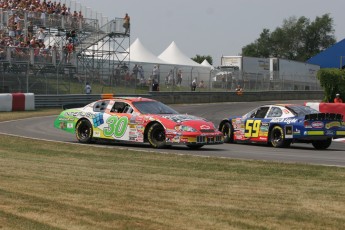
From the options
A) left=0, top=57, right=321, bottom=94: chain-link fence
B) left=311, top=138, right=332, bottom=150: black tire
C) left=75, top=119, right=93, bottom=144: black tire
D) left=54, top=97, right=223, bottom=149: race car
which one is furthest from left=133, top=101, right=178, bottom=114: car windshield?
left=0, top=57, right=321, bottom=94: chain-link fence

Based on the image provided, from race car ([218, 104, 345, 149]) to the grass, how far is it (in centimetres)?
450

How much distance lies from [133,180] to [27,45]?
105 ft

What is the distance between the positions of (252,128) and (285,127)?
1.23 meters

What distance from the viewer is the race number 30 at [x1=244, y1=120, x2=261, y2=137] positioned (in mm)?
20484

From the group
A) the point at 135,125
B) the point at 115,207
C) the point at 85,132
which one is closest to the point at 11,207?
the point at 115,207

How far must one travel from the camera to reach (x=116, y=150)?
1756 centimetres

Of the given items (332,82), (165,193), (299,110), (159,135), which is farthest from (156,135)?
(332,82)

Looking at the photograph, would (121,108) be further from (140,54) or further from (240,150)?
(140,54)

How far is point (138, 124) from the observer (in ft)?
61.6

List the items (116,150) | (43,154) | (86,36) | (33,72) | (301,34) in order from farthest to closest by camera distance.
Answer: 1. (301,34)
2. (86,36)
3. (33,72)
4. (116,150)
5. (43,154)

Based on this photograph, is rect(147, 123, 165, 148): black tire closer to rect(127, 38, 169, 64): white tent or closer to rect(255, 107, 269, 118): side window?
rect(255, 107, 269, 118): side window

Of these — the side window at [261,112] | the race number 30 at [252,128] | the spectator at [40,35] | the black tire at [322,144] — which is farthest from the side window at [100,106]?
the spectator at [40,35]

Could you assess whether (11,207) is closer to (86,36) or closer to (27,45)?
(27,45)

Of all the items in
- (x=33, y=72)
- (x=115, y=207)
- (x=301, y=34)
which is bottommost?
(x=115, y=207)
